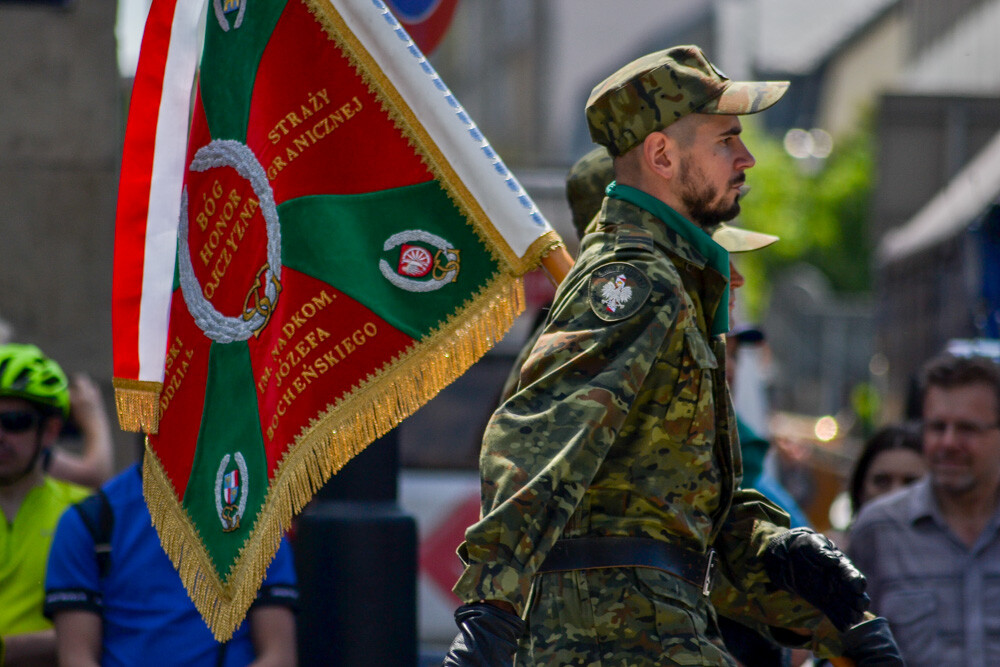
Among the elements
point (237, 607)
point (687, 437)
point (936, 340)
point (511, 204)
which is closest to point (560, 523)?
point (687, 437)

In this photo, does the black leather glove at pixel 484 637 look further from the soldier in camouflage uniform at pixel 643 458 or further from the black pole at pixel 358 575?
the black pole at pixel 358 575

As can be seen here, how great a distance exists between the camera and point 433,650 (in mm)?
7820

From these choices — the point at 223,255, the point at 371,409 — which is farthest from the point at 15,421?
the point at 371,409

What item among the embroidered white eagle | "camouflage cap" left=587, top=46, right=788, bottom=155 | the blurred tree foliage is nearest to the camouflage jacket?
the embroidered white eagle

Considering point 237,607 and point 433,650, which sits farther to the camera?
point 433,650

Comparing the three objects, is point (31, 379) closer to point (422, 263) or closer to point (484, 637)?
point (422, 263)

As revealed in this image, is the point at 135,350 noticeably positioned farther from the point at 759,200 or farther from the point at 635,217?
the point at 759,200

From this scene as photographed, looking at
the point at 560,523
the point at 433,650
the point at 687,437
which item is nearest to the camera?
the point at 560,523

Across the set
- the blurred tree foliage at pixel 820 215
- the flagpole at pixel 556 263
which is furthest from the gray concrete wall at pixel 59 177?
the blurred tree foliage at pixel 820 215

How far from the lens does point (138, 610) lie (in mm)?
3816

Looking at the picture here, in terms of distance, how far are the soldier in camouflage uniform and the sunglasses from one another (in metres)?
2.46

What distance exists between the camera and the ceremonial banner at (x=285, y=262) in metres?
3.29

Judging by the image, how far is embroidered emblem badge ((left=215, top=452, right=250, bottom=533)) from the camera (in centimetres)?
348

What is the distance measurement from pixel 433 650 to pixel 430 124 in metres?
4.96
